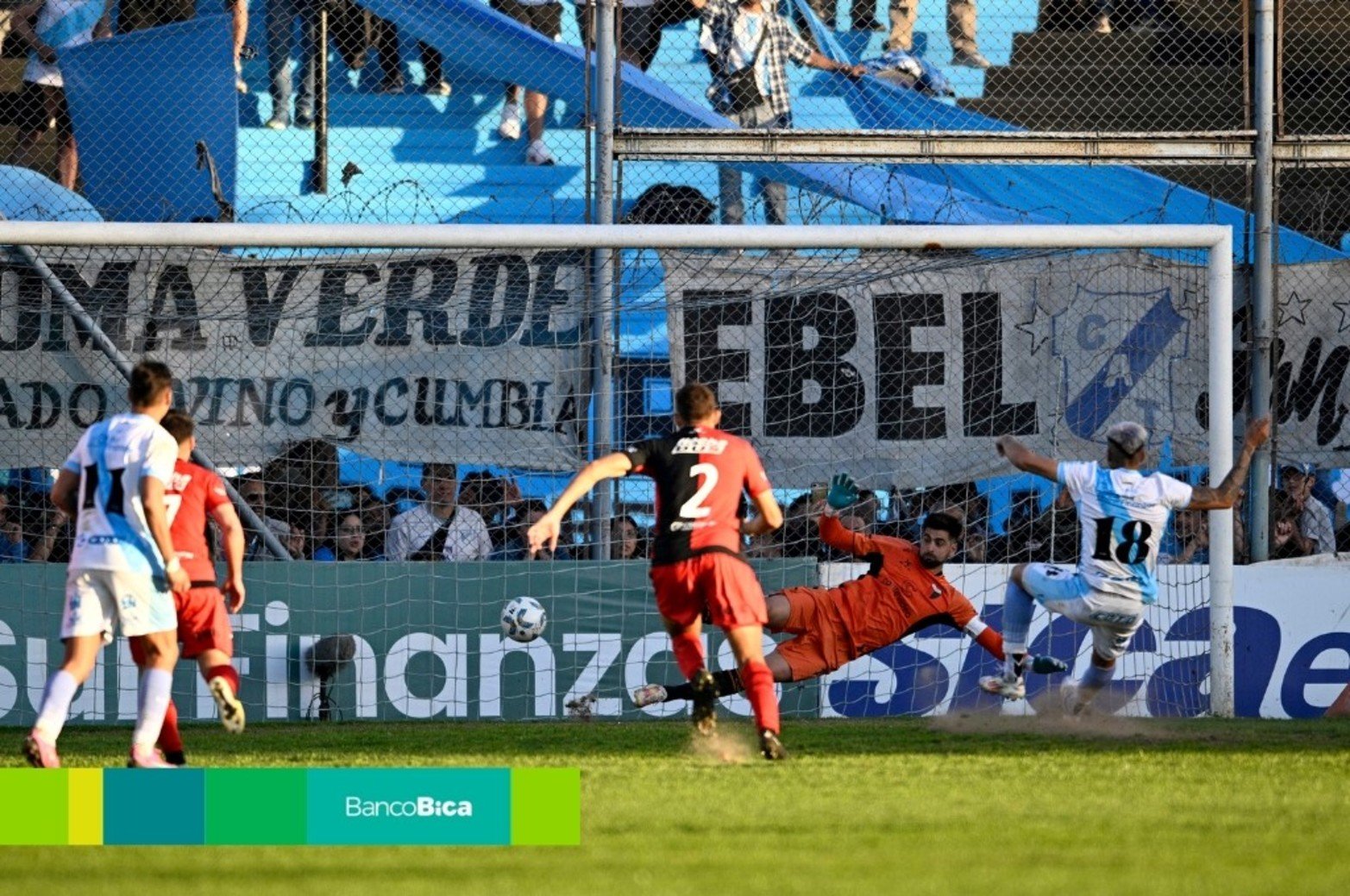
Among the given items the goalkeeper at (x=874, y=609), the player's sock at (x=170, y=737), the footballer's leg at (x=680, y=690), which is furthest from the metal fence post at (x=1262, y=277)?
the player's sock at (x=170, y=737)

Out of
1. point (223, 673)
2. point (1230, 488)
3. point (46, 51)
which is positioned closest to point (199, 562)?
point (223, 673)

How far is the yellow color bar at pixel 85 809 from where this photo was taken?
18.5 feet

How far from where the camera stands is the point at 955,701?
1238 centimetres

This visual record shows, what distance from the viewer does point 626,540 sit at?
1249 centimetres

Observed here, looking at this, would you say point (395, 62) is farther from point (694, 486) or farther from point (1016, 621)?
point (694, 486)

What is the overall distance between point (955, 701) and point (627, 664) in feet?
6.88

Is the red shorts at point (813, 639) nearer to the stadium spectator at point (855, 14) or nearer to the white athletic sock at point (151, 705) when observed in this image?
the white athletic sock at point (151, 705)

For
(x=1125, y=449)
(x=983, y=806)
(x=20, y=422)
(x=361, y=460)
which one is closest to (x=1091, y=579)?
(x=1125, y=449)

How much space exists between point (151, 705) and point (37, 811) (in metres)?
2.09

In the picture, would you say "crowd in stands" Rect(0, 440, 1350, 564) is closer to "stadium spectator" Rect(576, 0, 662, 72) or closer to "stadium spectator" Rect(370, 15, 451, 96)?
"stadium spectator" Rect(370, 15, 451, 96)

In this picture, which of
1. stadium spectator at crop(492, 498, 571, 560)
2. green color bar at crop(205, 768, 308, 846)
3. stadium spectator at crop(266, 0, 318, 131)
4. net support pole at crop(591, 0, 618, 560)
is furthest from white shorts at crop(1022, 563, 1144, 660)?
stadium spectator at crop(266, 0, 318, 131)

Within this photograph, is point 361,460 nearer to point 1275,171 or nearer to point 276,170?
point 276,170

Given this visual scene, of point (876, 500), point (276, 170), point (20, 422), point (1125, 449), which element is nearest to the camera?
point (1125, 449)

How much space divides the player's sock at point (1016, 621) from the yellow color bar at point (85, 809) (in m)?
6.31
